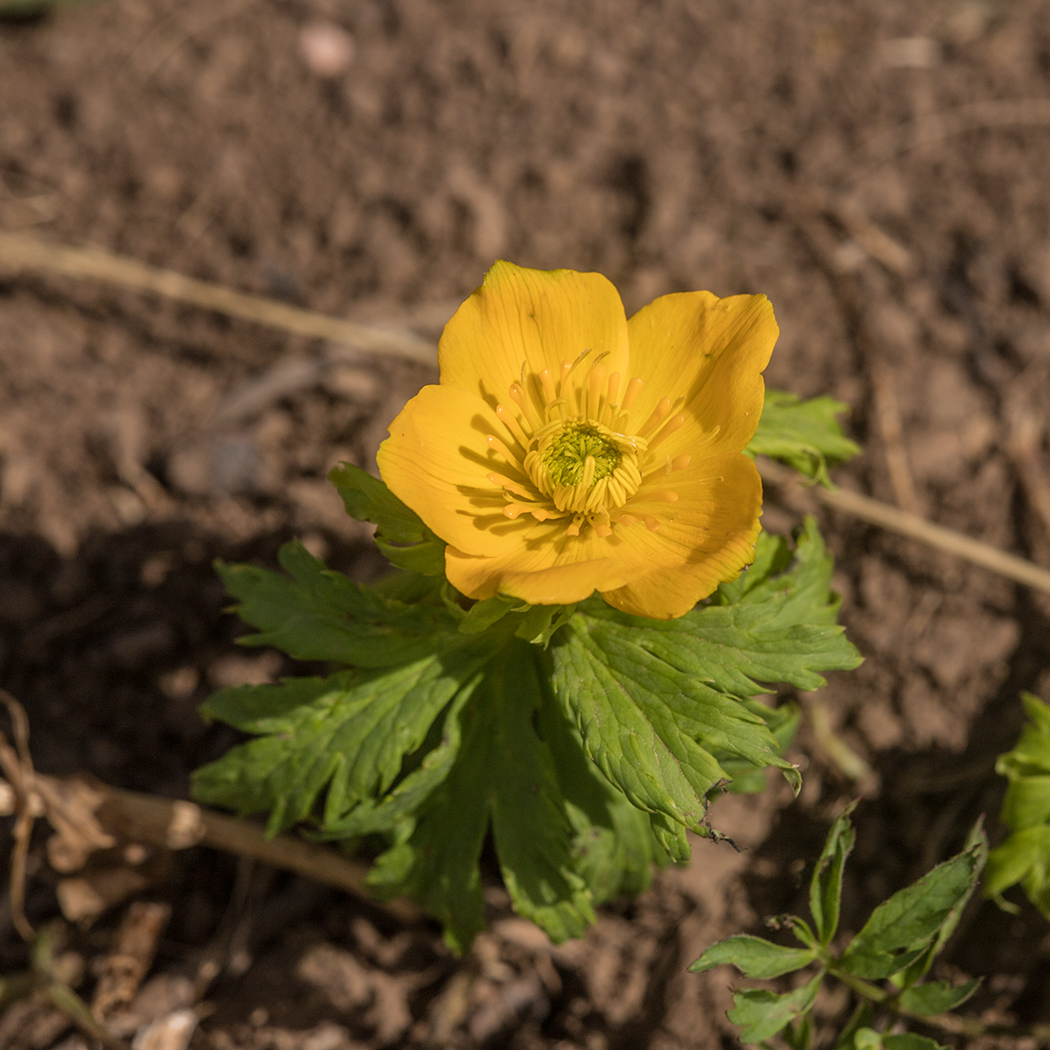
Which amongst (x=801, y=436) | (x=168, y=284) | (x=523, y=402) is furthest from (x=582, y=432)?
(x=168, y=284)

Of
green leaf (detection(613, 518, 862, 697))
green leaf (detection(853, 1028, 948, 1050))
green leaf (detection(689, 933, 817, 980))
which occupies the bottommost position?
green leaf (detection(853, 1028, 948, 1050))

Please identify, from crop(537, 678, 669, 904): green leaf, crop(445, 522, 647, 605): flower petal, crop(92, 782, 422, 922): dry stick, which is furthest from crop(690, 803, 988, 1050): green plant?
crop(92, 782, 422, 922): dry stick

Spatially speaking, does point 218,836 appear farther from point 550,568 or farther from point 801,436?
point 801,436

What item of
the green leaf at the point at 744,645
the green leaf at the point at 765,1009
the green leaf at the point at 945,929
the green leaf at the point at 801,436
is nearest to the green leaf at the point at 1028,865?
the green leaf at the point at 945,929

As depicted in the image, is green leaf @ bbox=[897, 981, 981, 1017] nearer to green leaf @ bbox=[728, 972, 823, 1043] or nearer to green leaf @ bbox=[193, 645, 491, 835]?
green leaf @ bbox=[728, 972, 823, 1043]

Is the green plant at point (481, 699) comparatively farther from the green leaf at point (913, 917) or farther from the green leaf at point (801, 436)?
the green leaf at point (913, 917)

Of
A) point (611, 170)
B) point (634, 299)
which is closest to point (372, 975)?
point (634, 299)
